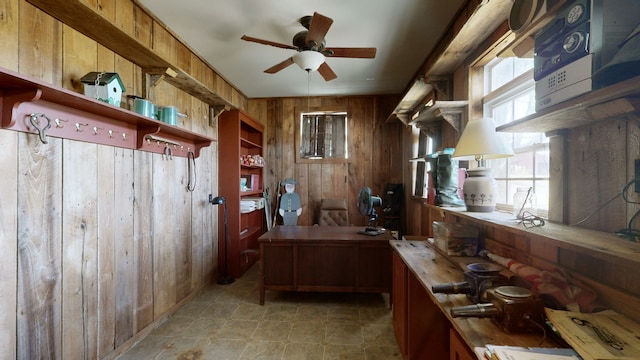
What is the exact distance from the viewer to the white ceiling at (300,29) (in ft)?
7.17

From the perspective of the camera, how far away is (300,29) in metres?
2.53

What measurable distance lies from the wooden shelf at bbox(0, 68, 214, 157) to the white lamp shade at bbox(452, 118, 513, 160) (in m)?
2.18

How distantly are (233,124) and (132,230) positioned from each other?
2.00m

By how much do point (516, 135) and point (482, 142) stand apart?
1.58 ft

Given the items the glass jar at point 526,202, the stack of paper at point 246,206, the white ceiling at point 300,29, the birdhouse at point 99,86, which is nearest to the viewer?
the glass jar at point 526,202

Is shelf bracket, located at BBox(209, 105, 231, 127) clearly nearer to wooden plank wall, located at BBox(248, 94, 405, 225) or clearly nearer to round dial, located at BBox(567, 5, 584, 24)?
wooden plank wall, located at BBox(248, 94, 405, 225)

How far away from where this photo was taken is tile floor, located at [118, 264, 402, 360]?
2.08 metres

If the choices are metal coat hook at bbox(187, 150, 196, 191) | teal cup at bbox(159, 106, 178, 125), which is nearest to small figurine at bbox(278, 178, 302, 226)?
metal coat hook at bbox(187, 150, 196, 191)

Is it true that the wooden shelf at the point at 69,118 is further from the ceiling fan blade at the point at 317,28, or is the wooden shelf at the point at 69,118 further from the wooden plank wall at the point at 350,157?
the wooden plank wall at the point at 350,157

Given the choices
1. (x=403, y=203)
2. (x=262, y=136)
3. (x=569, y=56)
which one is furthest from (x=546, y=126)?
(x=262, y=136)

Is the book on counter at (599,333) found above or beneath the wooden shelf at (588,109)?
beneath

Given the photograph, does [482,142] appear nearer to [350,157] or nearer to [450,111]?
[450,111]

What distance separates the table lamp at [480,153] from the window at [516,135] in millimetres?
119

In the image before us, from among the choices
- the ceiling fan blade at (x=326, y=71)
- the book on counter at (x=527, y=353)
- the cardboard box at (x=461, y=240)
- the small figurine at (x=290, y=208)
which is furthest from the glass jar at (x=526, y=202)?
the small figurine at (x=290, y=208)
